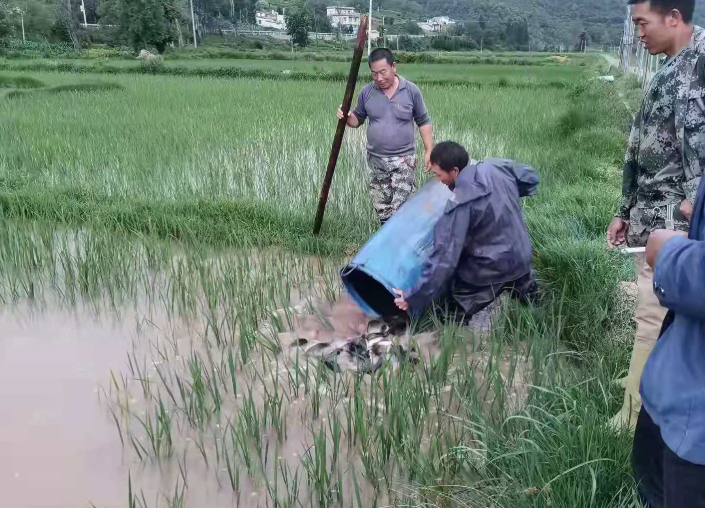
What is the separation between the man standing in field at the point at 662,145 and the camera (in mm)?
1835

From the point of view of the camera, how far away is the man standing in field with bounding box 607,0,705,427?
183 centimetres

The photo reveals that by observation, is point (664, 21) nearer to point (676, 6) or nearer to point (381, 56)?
point (676, 6)

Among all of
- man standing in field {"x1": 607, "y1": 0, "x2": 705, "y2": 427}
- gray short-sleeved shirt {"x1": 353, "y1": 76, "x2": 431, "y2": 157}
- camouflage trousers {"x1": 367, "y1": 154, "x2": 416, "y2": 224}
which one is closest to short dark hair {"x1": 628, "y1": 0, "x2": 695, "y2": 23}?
man standing in field {"x1": 607, "y1": 0, "x2": 705, "y2": 427}

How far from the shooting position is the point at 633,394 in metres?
1.98

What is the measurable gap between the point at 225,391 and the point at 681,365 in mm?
1860

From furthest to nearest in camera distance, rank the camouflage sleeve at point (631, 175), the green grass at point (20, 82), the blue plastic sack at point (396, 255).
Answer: the green grass at point (20, 82) < the blue plastic sack at point (396, 255) < the camouflage sleeve at point (631, 175)

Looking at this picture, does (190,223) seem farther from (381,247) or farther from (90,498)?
(90,498)

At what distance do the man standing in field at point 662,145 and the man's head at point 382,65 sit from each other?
183 cm

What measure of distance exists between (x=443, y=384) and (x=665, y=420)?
136 cm

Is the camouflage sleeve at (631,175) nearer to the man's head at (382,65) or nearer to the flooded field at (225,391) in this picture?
the flooded field at (225,391)

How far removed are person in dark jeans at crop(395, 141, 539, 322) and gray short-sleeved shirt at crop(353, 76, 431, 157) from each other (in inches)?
40.9

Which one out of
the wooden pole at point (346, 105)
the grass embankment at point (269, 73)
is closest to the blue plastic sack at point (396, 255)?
the wooden pole at point (346, 105)

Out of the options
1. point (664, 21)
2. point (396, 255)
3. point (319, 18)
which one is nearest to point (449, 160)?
point (396, 255)

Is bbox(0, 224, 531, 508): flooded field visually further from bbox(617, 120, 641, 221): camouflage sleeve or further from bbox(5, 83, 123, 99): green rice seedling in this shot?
bbox(5, 83, 123, 99): green rice seedling
